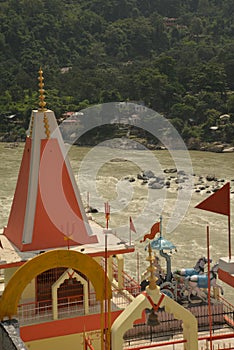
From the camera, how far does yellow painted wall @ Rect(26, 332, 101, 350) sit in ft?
27.6

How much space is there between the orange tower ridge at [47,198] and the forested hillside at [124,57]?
28546 millimetres

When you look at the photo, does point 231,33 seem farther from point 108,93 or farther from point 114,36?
point 108,93

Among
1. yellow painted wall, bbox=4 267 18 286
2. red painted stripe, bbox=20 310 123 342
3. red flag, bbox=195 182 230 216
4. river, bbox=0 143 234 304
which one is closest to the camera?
red flag, bbox=195 182 230 216

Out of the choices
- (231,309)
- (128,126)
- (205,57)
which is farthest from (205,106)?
(231,309)

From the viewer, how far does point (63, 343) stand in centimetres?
848

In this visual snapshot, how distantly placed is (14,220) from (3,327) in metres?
2.39

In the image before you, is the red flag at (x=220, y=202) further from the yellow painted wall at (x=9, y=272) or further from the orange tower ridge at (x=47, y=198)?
the yellow painted wall at (x=9, y=272)

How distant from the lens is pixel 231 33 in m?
64.6

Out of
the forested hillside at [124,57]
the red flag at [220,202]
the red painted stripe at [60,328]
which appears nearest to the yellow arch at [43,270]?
the red painted stripe at [60,328]

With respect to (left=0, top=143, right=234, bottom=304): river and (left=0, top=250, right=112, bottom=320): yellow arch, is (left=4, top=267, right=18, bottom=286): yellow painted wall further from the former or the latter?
(left=0, top=143, right=234, bottom=304): river

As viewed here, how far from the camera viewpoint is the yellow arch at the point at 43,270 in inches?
291

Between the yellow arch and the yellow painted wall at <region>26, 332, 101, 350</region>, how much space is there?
2.92ft

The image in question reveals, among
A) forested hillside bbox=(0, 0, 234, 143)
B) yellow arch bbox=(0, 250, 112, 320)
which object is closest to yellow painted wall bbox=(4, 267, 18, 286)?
yellow arch bbox=(0, 250, 112, 320)

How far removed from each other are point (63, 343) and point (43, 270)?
1.26 metres
